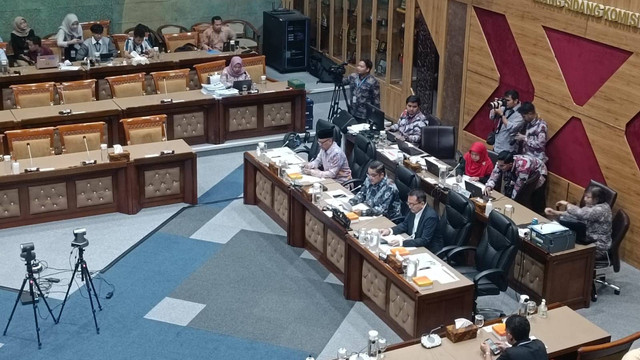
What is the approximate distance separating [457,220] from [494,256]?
66 centimetres

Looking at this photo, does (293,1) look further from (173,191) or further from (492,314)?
(492,314)

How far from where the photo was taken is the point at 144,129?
12469mm

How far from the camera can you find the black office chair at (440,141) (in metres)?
12.1

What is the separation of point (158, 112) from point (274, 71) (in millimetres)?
5468

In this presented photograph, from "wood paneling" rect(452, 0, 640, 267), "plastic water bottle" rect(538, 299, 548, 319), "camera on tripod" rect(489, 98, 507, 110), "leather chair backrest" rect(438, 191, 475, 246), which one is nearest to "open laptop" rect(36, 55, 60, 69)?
"wood paneling" rect(452, 0, 640, 267)

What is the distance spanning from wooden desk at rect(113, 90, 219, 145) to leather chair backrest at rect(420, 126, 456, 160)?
145 inches

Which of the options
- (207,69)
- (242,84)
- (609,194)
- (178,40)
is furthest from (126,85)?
(609,194)

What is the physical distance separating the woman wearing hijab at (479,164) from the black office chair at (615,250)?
5.72 feet

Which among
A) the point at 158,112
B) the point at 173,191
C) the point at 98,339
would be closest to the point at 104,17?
the point at 158,112

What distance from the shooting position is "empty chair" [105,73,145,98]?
47.4 feet

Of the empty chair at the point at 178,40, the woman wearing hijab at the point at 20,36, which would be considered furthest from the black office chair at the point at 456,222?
the woman wearing hijab at the point at 20,36

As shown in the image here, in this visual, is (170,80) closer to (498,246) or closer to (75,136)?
(75,136)

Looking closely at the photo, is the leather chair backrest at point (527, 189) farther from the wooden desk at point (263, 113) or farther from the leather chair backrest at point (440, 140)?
the wooden desk at point (263, 113)

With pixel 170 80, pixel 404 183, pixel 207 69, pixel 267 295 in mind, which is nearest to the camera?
pixel 267 295
